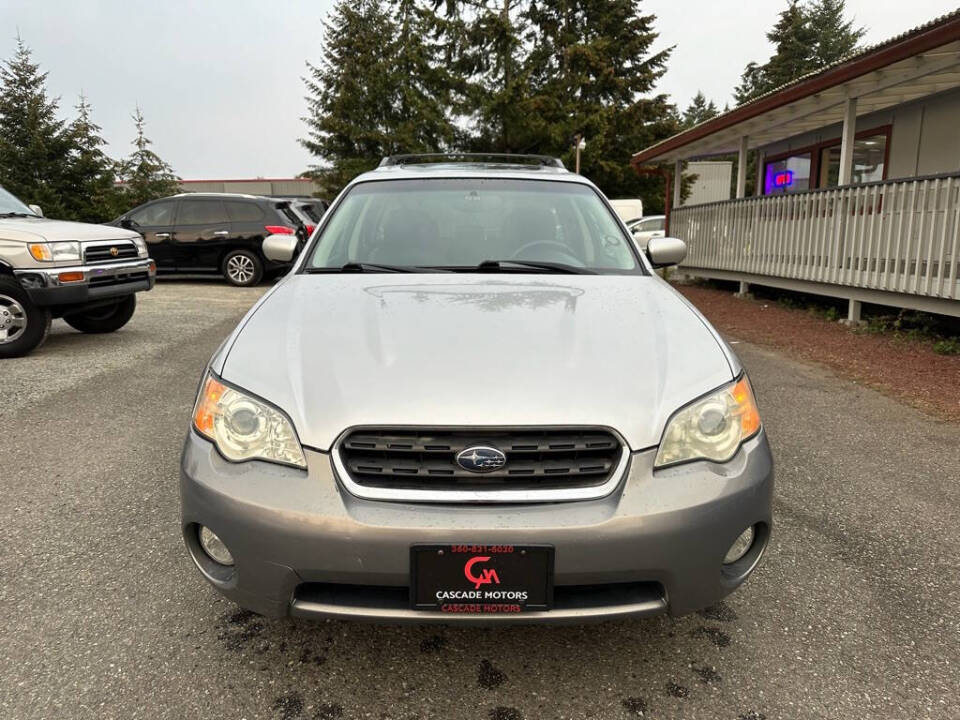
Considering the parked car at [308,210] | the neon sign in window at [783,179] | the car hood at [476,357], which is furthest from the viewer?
the neon sign in window at [783,179]

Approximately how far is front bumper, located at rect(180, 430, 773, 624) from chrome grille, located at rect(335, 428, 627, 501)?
0.05 m

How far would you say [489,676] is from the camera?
2.07m

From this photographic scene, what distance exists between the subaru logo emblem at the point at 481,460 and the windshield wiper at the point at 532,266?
129 cm

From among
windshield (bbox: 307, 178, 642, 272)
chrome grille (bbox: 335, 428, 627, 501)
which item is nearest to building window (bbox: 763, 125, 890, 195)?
windshield (bbox: 307, 178, 642, 272)

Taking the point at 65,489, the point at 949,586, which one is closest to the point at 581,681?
the point at 949,586

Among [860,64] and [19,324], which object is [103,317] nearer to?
[19,324]

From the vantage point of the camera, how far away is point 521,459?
182 cm

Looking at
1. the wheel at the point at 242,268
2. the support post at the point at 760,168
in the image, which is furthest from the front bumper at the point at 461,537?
the support post at the point at 760,168

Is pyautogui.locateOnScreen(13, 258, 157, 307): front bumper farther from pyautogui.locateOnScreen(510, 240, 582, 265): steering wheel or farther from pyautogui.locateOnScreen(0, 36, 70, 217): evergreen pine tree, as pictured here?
pyautogui.locateOnScreen(0, 36, 70, 217): evergreen pine tree

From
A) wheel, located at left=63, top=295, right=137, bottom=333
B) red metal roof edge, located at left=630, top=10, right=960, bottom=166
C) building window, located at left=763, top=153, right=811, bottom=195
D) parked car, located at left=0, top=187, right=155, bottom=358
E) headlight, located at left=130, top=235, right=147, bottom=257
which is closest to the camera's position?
parked car, located at left=0, top=187, right=155, bottom=358

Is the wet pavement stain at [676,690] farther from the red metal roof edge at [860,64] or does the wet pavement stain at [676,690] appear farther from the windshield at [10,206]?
the windshield at [10,206]

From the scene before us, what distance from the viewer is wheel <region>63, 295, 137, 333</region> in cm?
771

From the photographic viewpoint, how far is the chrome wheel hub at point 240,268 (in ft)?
41.5

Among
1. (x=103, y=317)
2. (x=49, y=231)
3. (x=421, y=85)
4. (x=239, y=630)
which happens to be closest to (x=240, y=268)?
(x=103, y=317)
